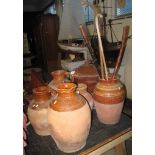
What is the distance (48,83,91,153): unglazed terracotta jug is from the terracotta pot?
24 centimetres

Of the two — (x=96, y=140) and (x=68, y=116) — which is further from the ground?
(x=68, y=116)

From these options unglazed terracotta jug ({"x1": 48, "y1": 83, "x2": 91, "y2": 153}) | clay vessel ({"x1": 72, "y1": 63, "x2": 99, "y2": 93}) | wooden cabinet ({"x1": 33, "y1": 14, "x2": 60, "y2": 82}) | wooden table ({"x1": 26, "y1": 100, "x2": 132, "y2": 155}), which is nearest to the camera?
unglazed terracotta jug ({"x1": 48, "y1": 83, "x2": 91, "y2": 153})

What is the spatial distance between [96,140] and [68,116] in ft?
0.97

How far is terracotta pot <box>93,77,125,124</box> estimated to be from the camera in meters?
1.05

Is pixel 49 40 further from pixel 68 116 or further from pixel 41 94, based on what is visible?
pixel 68 116

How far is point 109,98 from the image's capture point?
1048 millimetres

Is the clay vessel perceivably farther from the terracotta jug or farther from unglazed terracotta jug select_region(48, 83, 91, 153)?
unglazed terracotta jug select_region(48, 83, 91, 153)

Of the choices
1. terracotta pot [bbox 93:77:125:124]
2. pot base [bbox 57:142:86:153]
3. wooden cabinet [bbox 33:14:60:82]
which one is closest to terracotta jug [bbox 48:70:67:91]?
terracotta pot [bbox 93:77:125:124]

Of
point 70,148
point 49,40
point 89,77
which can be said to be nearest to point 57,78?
point 89,77

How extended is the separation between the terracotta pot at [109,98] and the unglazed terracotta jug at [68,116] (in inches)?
9.3
